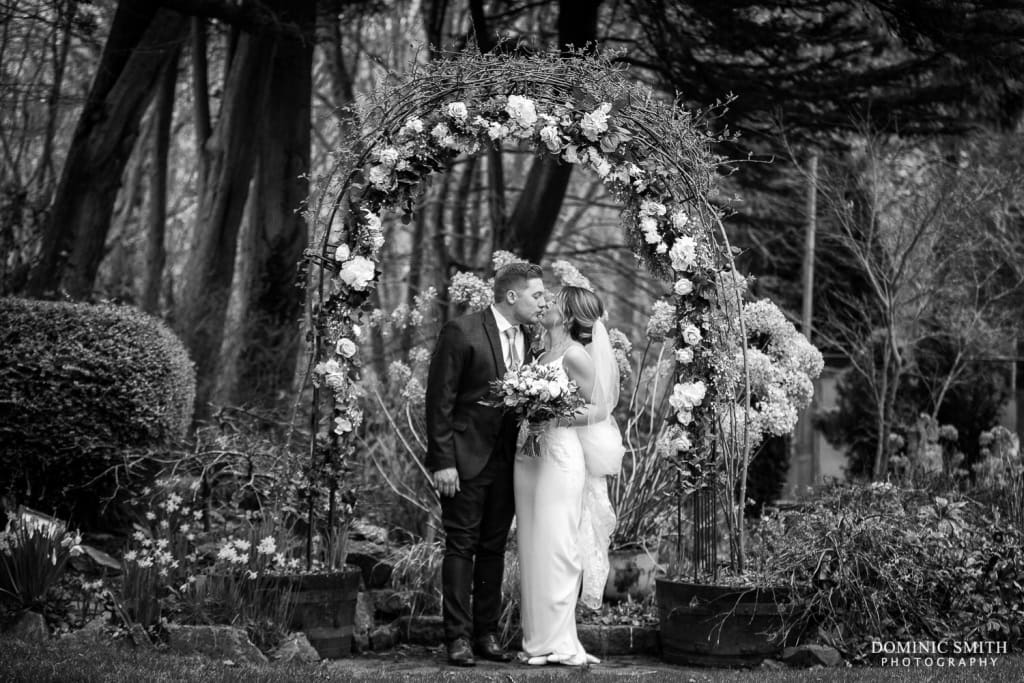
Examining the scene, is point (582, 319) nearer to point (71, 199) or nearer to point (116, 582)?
point (116, 582)

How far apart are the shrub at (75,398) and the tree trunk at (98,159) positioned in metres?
2.75

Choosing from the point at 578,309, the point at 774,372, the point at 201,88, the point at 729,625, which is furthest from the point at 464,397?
the point at 201,88

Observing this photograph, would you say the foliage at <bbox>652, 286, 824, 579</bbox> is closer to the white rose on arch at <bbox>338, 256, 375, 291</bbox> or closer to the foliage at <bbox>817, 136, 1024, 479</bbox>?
the white rose on arch at <bbox>338, 256, 375, 291</bbox>

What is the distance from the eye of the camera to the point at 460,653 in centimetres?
594

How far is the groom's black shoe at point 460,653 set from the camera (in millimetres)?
5934

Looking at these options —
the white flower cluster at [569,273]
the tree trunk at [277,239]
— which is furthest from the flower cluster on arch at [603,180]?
the tree trunk at [277,239]

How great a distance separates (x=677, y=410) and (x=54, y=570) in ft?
11.7

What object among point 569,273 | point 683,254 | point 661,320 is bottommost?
point 661,320

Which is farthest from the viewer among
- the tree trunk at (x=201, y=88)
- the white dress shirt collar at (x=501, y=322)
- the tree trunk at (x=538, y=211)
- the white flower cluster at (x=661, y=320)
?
the tree trunk at (x=201, y=88)

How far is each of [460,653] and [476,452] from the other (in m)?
1.05

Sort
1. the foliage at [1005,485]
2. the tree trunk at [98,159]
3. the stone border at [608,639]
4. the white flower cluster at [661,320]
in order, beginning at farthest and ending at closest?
1. the tree trunk at [98,159]
2. the white flower cluster at [661,320]
3. the foliage at [1005,485]
4. the stone border at [608,639]

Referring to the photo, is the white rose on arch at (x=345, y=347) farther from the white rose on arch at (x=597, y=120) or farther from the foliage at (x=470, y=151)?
the white rose on arch at (x=597, y=120)

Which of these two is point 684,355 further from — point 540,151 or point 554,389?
point 540,151

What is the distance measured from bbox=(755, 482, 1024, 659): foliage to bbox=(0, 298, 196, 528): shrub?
4.26 meters
